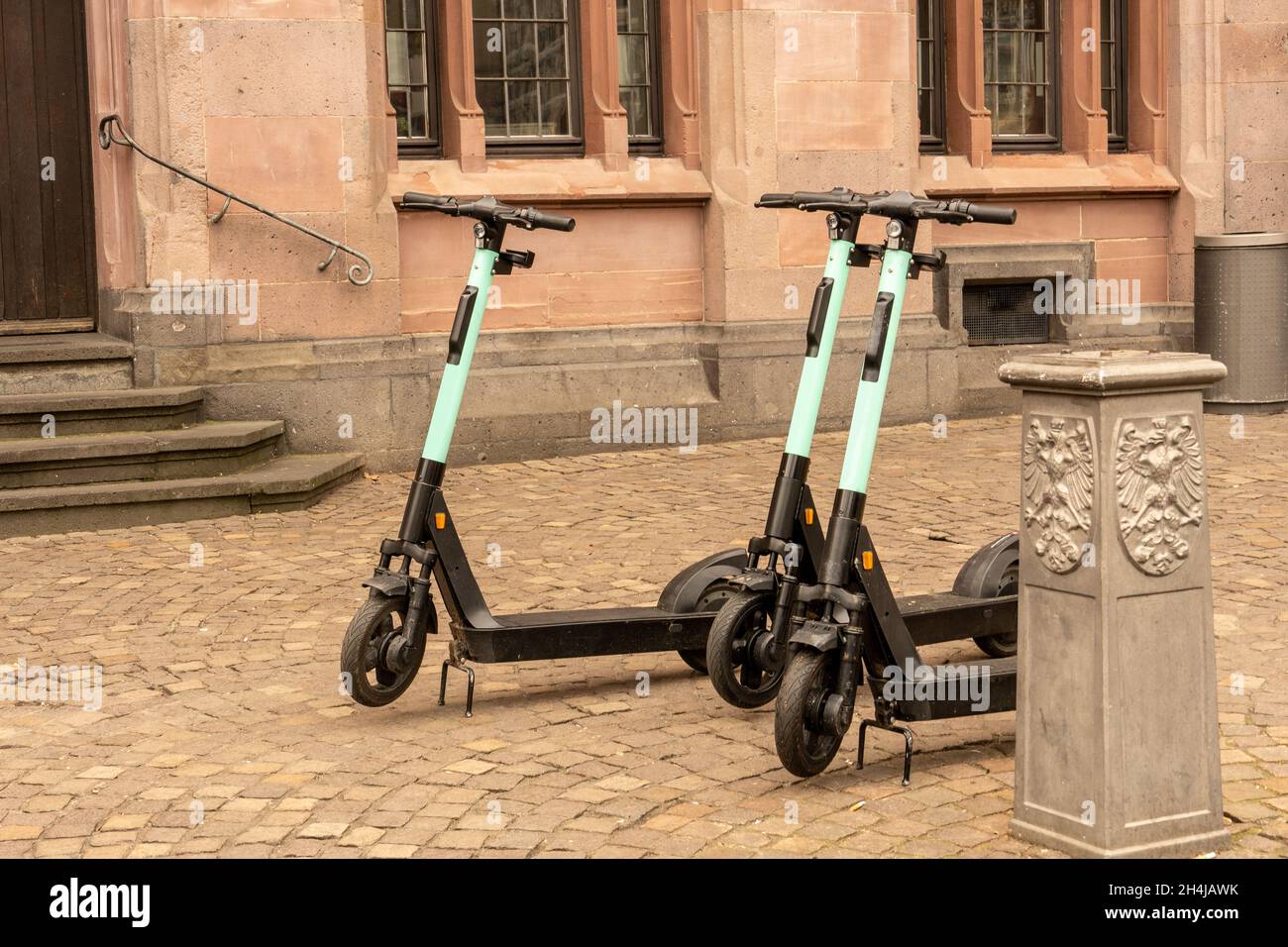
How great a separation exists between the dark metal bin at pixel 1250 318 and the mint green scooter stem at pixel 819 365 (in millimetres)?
8568

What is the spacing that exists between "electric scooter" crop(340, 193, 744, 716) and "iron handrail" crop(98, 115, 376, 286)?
471 centimetres

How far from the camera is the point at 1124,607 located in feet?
14.7

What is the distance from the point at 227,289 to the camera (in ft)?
35.9

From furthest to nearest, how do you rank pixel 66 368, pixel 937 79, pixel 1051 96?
pixel 1051 96, pixel 937 79, pixel 66 368

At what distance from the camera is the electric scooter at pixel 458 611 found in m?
5.96

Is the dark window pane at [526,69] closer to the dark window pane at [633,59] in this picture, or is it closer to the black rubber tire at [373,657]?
the dark window pane at [633,59]

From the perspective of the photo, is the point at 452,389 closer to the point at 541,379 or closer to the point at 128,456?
the point at 128,456

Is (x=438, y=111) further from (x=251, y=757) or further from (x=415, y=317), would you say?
(x=251, y=757)

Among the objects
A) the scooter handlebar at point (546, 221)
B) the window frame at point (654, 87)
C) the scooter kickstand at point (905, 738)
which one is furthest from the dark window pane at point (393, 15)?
the scooter kickstand at point (905, 738)

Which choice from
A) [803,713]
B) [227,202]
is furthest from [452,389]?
[227,202]

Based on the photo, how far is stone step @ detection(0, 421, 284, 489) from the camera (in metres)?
9.80

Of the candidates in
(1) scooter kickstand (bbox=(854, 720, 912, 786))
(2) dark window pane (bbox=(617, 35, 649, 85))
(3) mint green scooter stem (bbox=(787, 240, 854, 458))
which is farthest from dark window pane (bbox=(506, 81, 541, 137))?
(1) scooter kickstand (bbox=(854, 720, 912, 786))

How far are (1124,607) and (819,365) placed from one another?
139 centimetres

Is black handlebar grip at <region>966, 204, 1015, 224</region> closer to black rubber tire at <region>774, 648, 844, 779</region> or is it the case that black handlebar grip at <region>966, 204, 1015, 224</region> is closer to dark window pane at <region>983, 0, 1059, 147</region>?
black rubber tire at <region>774, 648, 844, 779</region>
